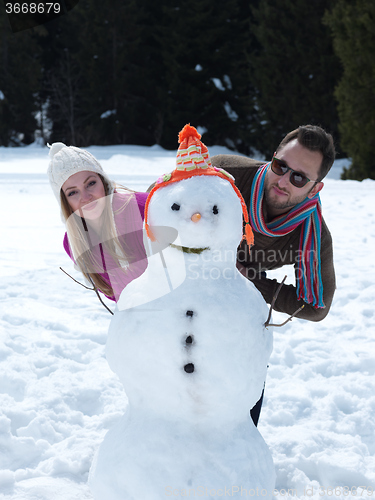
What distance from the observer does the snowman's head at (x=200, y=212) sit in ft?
4.48

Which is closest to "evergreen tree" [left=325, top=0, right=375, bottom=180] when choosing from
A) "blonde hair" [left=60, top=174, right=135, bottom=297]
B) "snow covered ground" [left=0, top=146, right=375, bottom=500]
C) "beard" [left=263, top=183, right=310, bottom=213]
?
"snow covered ground" [left=0, top=146, right=375, bottom=500]

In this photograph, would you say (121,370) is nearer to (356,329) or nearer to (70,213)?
(70,213)

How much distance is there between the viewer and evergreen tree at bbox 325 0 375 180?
9.24 metres

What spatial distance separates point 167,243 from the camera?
1423mm

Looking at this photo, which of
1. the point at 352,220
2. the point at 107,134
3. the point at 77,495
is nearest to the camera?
the point at 77,495

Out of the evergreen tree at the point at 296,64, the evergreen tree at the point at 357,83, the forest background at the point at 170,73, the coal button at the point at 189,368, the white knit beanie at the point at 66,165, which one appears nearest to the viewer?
the coal button at the point at 189,368

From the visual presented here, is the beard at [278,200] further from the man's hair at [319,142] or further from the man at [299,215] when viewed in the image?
the man's hair at [319,142]

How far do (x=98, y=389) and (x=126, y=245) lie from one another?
950 mm

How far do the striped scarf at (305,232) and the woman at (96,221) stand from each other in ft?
1.88

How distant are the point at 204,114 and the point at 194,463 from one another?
569 inches

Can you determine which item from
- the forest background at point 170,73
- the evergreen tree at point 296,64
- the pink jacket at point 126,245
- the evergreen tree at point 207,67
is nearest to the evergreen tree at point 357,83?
the evergreen tree at point 296,64

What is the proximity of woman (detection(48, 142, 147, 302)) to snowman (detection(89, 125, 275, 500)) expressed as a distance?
2.18 ft

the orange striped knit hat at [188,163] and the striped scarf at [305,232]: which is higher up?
the orange striped knit hat at [188,163]

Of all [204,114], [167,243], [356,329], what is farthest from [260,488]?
[204,114]
